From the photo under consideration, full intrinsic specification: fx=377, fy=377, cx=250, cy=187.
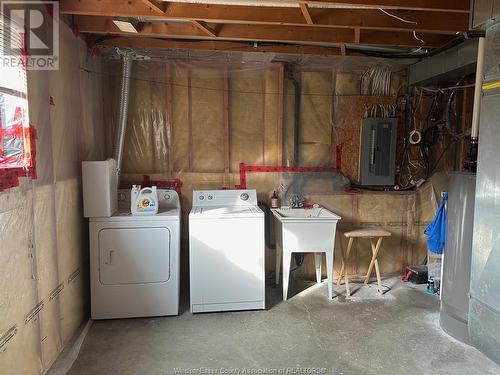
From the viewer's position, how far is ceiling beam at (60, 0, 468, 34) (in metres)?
2.55

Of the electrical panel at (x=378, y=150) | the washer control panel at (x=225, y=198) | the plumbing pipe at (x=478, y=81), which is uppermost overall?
the plumbing pipe at (x=478, y=81)

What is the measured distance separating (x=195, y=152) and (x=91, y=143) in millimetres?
985

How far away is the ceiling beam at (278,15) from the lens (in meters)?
2.55

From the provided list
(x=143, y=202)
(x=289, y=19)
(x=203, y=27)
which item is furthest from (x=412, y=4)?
(x=143, y=202)

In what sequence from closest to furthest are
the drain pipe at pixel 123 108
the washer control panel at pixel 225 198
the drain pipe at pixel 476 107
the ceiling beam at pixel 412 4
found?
the ceiling beam at pixel 412 4 < the drain pipe at pixel 476 107 < the drain pipe at pixel 123 108 < the washer control panel at pixel 225 198

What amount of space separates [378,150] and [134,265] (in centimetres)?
264

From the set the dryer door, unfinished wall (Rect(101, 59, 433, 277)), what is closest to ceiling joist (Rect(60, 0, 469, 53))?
unfinished wall (Rect(101, 59, 433, 277))

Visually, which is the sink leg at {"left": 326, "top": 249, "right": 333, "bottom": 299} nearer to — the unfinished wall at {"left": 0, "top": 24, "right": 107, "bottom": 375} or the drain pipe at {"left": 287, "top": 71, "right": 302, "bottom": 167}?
the drain pipe at {"left": 287, "top": 71, "right": 302, "bottom": 167}

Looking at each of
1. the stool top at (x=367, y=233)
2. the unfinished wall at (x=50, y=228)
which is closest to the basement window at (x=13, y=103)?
the unfinished wall at (x=50, y=228)

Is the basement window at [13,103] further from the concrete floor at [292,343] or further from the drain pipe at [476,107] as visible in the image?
the drain pipe at [476,107]

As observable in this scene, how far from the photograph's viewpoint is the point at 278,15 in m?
2.78

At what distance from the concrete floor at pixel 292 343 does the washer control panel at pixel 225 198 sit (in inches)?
38.1

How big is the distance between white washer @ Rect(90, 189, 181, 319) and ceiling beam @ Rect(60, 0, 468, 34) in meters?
1.53

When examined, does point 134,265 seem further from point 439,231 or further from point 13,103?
point 439,231
